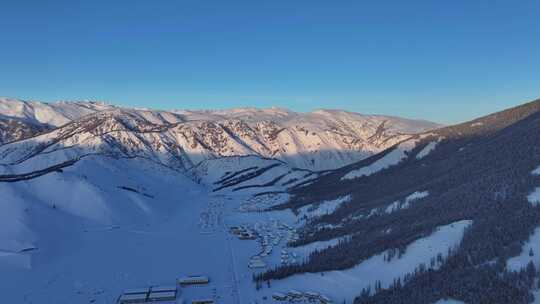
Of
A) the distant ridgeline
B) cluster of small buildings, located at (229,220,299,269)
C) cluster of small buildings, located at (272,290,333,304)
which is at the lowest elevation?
cluster of small buildings, located at (229,220,299,269)

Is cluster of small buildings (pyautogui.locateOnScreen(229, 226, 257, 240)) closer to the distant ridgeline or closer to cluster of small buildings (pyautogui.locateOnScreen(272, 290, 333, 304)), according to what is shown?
the distant ridgeline

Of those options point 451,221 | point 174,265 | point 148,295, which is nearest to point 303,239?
point 174,265

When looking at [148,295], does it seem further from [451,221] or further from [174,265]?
[451,221]

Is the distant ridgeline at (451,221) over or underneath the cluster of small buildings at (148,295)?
over

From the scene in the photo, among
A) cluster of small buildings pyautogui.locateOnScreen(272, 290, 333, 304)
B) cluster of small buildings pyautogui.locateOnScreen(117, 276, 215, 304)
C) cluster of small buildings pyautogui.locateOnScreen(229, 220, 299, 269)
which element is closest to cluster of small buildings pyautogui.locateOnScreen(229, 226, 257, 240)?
cluster of small buildings pyautogui.locateOnScreen(229, 220, 299, 269)

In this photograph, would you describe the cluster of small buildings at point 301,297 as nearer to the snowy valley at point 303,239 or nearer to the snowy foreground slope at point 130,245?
the snowy valley at point 303,239

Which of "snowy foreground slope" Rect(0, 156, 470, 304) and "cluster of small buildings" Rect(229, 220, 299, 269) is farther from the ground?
"snowy foreground slope" Rect(0, 156, 470, 304)

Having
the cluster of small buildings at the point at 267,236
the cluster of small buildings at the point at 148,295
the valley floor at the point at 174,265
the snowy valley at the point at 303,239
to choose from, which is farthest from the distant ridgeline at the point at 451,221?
the cluster of small buildings at the point at 148,295

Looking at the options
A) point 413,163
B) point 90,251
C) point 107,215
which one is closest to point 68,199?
point 107,215
